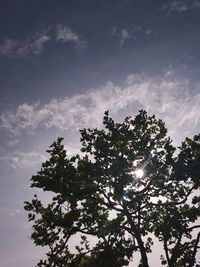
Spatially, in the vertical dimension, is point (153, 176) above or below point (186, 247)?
above

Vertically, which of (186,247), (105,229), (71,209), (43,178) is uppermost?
(43,178)

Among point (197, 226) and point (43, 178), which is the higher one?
point (43, 178)

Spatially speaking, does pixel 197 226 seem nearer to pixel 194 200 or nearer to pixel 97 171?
pixel 194 200

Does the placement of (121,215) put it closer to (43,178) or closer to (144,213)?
(144,213)

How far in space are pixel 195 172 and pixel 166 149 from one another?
7.53 ft

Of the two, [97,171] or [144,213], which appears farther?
[144,213]

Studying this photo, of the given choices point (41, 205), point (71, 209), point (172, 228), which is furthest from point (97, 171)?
point (172, 228)

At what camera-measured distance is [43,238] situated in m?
18.4

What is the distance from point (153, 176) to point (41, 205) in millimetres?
7373

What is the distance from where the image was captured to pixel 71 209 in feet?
61.7

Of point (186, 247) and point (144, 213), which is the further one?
point (144, 213)

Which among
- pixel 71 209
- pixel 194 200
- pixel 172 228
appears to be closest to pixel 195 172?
pixel 194 200

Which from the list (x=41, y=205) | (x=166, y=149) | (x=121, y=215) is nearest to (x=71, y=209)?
(x=41, y=205)

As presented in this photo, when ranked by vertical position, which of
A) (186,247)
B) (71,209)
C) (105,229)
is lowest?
(186,247)
